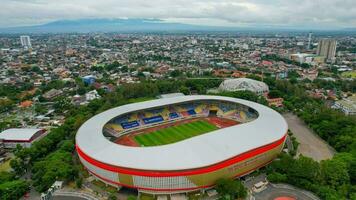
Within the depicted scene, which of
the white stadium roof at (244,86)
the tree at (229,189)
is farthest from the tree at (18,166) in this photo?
the white stadium roof at (244,86)

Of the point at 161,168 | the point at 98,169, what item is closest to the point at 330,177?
the point at 161,168

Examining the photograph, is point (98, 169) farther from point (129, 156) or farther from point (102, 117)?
point (102, 117)

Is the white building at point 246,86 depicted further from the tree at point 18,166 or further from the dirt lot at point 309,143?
the tree at point 18,166

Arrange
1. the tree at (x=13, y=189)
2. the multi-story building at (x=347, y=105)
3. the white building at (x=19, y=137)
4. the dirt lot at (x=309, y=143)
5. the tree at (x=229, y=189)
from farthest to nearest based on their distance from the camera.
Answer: the multi-story building at (x=347, y=105)
the white building at (x=19, y=137)
the dirt lot at (x=309, y=143)
the tree at (x=13, y=189)
the tree at (x=229, y=189)

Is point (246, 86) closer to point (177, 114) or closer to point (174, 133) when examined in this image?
point (177, 114)

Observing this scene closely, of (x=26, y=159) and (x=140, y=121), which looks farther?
(x=140, y=121)

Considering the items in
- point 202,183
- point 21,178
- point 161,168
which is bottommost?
point 21,178

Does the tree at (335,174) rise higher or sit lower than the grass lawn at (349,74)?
lower

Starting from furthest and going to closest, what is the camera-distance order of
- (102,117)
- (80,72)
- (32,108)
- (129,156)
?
1. (80,72)
2. (32,108)
3. (102,117)
4. (129,156)
